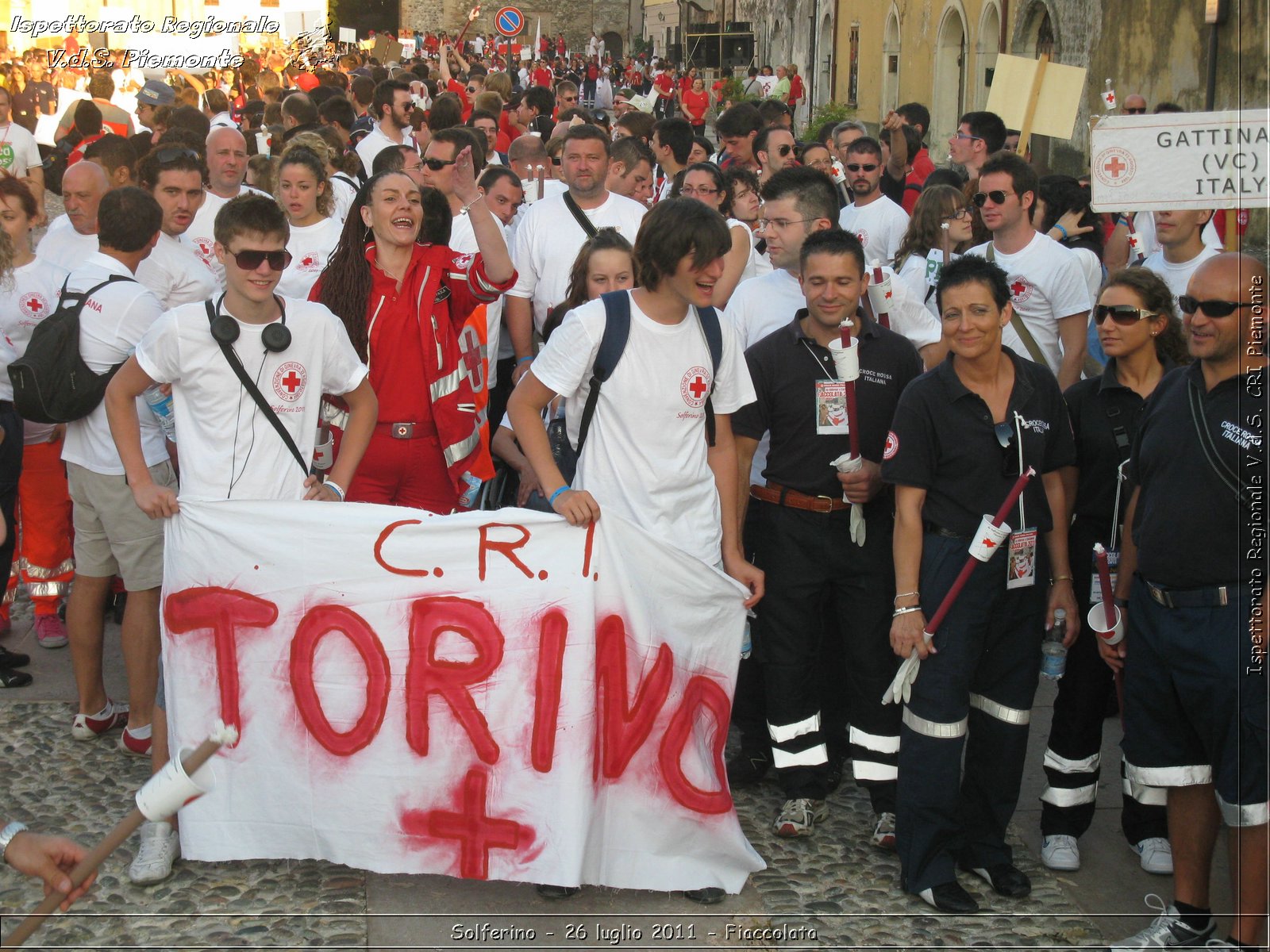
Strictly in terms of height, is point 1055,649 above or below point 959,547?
below

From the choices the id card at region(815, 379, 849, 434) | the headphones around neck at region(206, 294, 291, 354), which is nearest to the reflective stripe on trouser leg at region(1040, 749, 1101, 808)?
the id card at region(815, 379, 849, 434)

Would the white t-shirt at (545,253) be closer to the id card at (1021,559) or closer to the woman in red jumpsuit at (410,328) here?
the woman in red jumpsuit at (410,328)

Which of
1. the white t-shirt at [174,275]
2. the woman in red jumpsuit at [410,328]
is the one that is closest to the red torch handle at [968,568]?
the woman in red jumpsuit at [410,328]

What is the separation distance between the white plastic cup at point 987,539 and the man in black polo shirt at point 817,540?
0.56 meters

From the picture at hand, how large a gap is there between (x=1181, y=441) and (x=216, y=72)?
22.0 metres

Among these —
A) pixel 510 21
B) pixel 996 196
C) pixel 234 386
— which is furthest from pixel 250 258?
pixel 510 21

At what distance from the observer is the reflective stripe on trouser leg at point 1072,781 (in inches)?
187

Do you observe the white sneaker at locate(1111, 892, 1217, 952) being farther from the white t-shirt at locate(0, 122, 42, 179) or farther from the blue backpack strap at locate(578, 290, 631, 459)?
the white t-shirt at locate(0, 122, 42, 179)

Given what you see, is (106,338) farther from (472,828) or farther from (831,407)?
(831,407)

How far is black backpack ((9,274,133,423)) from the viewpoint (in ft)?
16.5

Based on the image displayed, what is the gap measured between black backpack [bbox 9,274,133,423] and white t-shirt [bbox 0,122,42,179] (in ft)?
24.7

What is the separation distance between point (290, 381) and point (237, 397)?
18 centimetres

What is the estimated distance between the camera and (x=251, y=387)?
442 cm

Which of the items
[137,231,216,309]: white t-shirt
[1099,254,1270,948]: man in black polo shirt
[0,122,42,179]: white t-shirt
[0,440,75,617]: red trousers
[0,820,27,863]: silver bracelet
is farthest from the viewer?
[0,122,42,179]: white t-shirt
